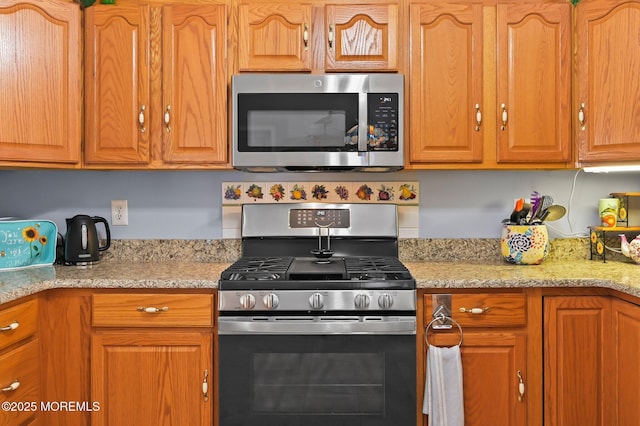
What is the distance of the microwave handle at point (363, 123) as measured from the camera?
6.94ft

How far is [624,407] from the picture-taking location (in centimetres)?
181

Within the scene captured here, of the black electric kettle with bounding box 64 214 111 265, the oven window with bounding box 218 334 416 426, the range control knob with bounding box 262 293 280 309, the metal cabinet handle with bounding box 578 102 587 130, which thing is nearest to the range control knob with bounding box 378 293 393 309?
the oven window with bounding box 218 334 416 426

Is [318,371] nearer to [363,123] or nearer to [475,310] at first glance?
[475,310]

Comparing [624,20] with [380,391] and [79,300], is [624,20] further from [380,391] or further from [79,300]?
[79,300]

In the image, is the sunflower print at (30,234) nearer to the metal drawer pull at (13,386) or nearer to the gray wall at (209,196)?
the gray wall at (209,196)

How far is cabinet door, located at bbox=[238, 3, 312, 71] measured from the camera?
217 centimetres

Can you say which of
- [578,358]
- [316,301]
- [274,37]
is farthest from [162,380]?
[578,358]

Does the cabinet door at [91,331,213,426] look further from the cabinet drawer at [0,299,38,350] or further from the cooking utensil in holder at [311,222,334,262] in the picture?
the cooking utensil in holder at [311,222,334,262]

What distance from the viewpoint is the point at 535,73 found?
216cm

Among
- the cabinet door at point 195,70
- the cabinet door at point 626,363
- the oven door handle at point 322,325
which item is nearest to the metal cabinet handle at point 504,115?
the cabinet door at point 626,363

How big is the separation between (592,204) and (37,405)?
8.50 feet

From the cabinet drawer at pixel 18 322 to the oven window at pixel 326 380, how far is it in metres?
0.71

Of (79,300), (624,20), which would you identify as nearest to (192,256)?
(79,300)

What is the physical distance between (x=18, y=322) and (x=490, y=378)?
5.66 ft
